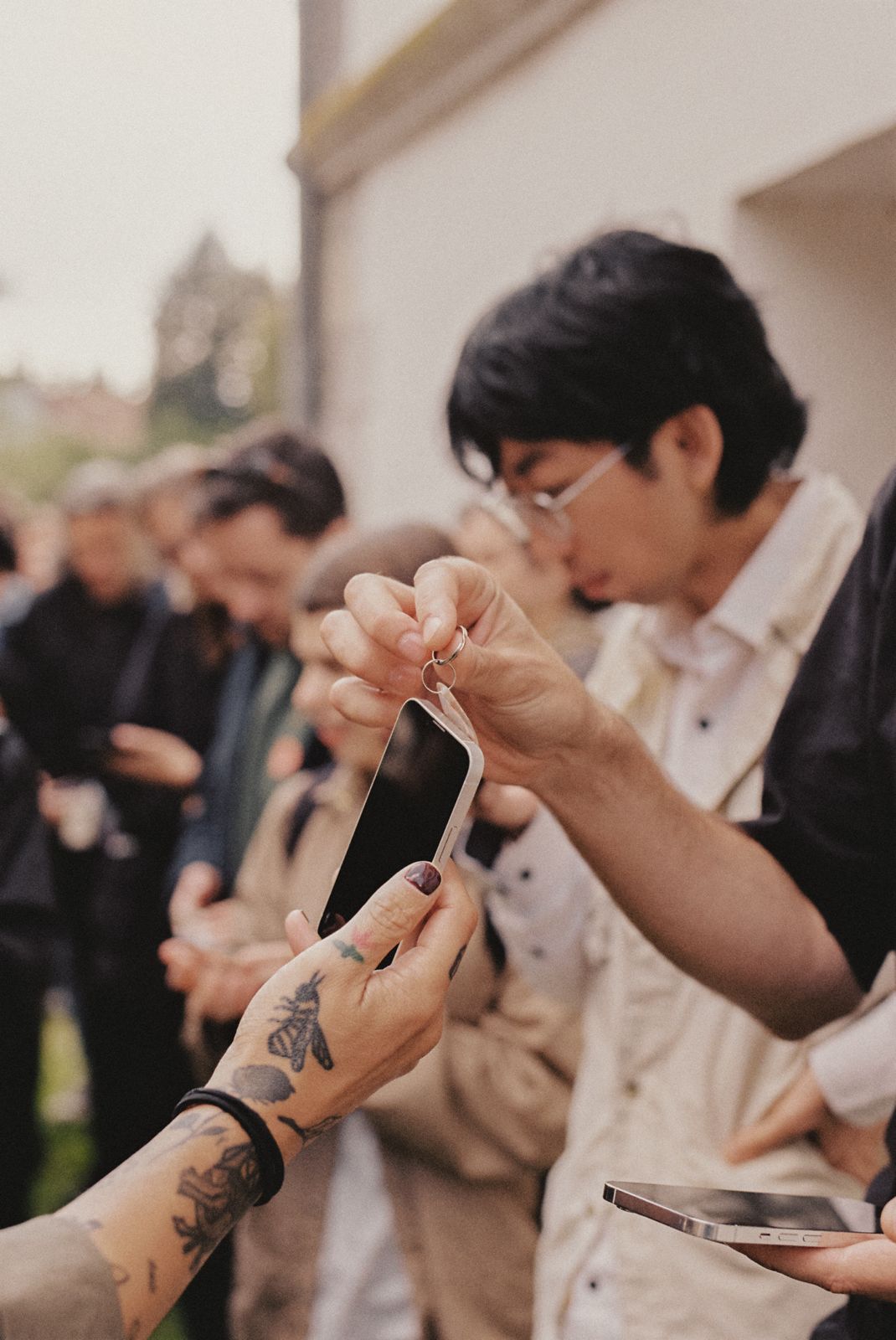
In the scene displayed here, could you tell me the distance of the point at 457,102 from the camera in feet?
10.6

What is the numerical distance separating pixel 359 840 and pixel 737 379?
87cm

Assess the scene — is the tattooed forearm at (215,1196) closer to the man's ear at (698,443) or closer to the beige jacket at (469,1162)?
the beige jacket at (469,1162)

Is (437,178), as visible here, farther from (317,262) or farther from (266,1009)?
(266,1009)

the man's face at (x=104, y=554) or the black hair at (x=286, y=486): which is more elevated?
the black hair at (x=286, y=486)

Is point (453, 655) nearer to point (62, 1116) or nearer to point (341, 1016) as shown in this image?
point (341, 1016)

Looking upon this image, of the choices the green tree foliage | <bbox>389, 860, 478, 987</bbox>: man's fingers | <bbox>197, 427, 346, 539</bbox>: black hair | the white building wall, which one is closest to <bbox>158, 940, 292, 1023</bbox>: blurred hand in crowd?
<bbox>389, 860, 478, 987</bbox>: man's fingers

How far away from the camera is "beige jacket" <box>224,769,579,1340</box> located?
5.25 ft

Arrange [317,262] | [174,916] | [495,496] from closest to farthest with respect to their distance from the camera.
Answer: [495,496] < [174,916] < [317,262]

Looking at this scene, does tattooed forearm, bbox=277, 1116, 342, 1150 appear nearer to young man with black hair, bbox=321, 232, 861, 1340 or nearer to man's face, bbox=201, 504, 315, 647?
young man with black hair, bbox=321, 232, 861, 1340

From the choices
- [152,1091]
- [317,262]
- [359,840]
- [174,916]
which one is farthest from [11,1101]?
[317,262]

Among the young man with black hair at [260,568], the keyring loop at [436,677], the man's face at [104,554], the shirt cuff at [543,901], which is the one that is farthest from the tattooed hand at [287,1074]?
the man's face at [104,554]

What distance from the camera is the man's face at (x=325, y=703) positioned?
1.85m

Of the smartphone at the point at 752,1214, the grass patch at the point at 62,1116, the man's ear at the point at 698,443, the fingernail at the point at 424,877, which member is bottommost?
the grass patch at the point at 62,1116

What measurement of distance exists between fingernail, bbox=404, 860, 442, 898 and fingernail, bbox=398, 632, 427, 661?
0.16 metres
